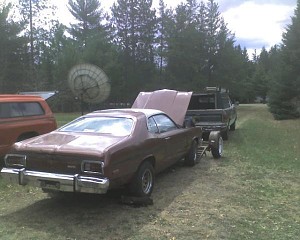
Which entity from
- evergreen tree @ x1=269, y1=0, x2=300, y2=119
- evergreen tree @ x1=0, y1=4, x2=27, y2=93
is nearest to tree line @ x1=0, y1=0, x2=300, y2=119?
evergreen tree @ x1=0, y1=4, x2=27, y2=93

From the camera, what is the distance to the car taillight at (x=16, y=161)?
6191 mm

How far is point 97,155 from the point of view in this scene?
571 cm

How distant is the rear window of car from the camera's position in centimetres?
948

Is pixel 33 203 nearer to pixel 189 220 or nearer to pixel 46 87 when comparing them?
pixel 189 220

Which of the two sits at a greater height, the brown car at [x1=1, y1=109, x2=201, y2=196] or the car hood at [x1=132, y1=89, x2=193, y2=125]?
the car hood at [x1=132, y1=89, x2=193, y2=125]

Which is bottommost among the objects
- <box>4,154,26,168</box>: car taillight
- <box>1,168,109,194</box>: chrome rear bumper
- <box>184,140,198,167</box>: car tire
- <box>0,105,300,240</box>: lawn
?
<box>0,105,300,240</box>: lawn

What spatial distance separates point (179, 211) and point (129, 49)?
4982 cm

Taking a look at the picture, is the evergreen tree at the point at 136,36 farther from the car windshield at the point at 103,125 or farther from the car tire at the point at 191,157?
the car windshield at the point at 103,125

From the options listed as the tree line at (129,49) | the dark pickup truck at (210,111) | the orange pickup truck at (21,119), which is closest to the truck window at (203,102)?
the dark pickup truck at (210,111)

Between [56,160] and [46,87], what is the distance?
4286 cm

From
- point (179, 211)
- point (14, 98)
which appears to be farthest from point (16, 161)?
point (14, 98)

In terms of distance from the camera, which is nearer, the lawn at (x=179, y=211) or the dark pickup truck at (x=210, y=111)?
the lawn at (x=179, y=211)

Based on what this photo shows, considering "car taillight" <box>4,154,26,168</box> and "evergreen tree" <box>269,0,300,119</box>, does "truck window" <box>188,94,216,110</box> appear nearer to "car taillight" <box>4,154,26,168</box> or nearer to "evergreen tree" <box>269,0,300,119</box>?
"car taillight" <box>4,154,26,168</box>

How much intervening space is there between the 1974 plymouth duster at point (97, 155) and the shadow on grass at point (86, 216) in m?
0.39
